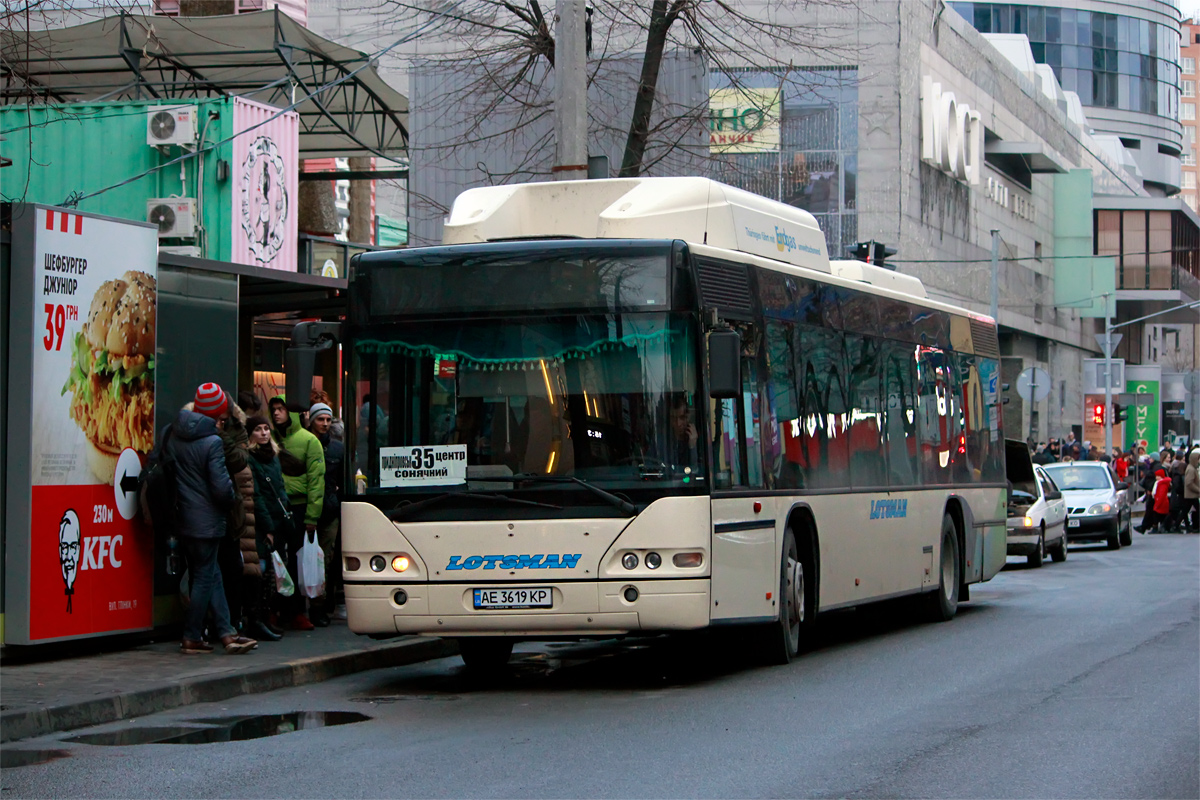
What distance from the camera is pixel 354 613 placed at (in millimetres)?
10734

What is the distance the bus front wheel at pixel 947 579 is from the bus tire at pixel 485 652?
5.16m

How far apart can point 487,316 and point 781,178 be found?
29774mm

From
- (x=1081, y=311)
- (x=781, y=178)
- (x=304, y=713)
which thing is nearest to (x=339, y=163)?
(x=781, y=178)

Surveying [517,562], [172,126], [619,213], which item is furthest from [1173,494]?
[517,562]

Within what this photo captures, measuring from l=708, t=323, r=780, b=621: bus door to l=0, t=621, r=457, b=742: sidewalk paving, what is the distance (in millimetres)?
2932

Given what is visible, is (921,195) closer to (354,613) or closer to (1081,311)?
(1081,311)

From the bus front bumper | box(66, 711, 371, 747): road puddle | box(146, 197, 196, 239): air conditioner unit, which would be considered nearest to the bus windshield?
the bus front bumper

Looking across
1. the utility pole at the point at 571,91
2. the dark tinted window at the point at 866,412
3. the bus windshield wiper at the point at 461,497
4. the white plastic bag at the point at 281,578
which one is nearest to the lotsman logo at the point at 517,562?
the bus windshield wiper at the point at 461,497

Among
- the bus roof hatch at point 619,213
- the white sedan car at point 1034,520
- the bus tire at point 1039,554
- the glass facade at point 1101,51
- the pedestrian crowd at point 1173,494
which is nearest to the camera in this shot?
the bus roof hatch at point 619,213

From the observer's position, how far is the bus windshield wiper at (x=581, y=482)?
1027 cm

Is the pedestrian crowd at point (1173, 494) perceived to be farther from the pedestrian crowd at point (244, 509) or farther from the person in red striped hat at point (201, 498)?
the person in red striped hat at point (201, 498)

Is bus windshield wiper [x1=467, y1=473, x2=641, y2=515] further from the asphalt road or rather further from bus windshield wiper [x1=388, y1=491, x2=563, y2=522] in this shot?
the asphalt road

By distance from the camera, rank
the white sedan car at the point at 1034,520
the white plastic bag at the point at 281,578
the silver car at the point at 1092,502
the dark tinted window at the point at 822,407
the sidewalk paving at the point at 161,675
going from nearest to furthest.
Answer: the sidewalk paving at the point at 161,675, the dark tinted window at the point at 822,407, the white plastic bag at the point at 281,578, the white sedan car at the point at 1034,520, the silver car at the point at 1092,502

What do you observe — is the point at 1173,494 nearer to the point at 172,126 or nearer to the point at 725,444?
the point at 172,126
